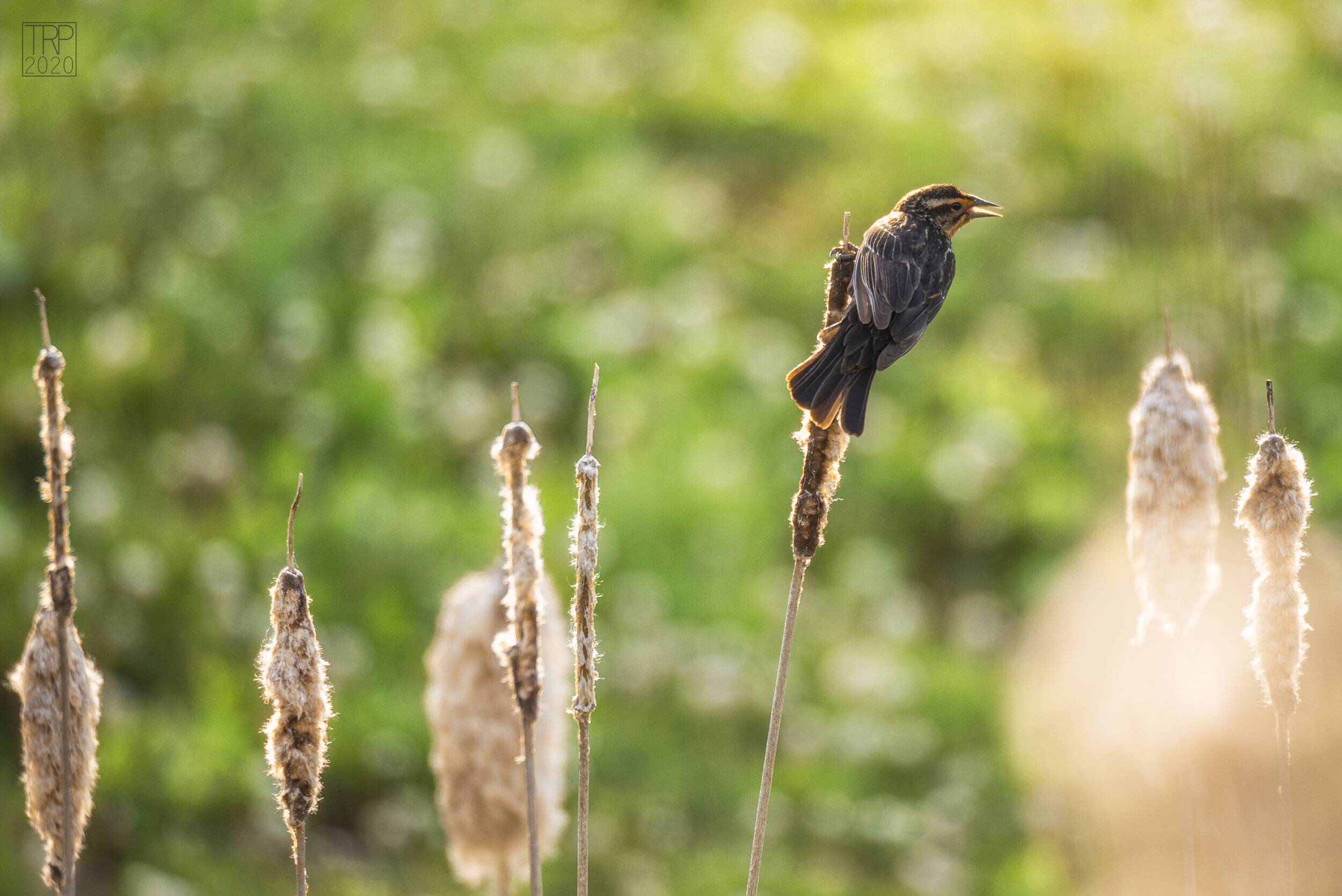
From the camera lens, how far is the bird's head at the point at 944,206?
2293 millimetres

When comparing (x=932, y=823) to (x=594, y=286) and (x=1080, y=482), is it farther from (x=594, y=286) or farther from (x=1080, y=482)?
(x=594, y=286)

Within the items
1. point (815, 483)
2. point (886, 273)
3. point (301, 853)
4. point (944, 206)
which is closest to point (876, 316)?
point (886, 273)

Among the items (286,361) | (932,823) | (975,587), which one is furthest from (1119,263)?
(286,361)

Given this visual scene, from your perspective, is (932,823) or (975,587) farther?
(975,587)

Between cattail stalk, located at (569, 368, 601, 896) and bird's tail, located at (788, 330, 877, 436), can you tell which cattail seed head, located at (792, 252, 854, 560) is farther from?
cattail stalk, located at (569, 368, 601, 896)

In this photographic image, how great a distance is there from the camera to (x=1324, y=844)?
2.35 metres

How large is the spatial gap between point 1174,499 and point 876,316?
0.64m

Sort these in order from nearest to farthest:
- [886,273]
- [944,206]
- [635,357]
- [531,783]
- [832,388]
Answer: [531,783] < [832,388] < [886,273] < [944,206] < [635,357]

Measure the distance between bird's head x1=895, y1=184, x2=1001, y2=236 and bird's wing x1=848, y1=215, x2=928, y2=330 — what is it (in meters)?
0.25

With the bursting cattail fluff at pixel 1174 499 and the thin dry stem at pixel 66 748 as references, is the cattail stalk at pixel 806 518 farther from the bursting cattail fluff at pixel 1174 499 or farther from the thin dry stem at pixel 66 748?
the thin dry stem at pixel 66 748

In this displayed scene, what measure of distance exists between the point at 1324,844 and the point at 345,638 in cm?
265
